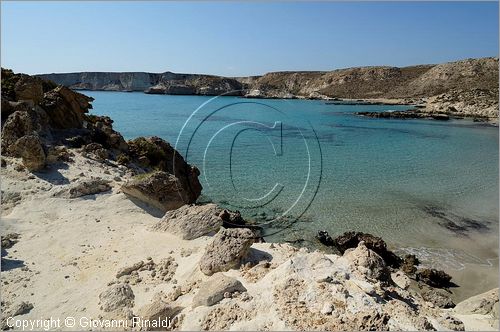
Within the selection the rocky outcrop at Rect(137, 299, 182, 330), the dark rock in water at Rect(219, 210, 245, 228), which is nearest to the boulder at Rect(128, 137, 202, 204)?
the dark rock in water at Rect(219, 210, 245, 228)

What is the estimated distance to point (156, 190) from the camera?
12.2 metres

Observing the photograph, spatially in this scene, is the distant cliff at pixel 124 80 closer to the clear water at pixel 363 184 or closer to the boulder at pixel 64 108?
the clear water at pixel 363 184

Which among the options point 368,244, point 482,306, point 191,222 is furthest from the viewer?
point 368,244

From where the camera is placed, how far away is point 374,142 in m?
38.8

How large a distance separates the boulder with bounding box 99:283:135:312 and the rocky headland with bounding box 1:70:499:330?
0.07ft

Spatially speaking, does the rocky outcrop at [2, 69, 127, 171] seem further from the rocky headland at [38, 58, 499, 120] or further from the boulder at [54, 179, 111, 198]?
the rocky headland at [38, 58, 499, 120]

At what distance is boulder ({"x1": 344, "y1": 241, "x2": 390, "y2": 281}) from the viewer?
6.46 meters

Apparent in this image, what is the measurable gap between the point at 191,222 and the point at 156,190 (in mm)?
3002

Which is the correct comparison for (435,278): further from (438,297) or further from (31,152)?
(31,152)

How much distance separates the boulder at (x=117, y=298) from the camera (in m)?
6.75

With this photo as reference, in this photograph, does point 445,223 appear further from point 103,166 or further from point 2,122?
point 2,122

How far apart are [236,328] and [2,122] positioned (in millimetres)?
15407

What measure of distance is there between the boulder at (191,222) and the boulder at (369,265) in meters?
3.87

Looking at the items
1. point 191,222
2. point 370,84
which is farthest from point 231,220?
point 370,84
